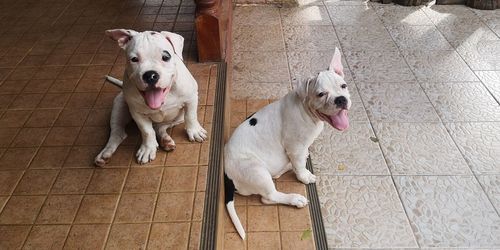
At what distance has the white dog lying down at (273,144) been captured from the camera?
2334 mm

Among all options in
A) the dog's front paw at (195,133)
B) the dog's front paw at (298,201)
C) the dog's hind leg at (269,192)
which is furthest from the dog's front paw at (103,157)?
the dog's front paw at (298,201)

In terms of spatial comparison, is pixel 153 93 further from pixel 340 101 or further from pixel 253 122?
pixel 340 101

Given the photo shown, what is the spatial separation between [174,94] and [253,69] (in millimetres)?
1861

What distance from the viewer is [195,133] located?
258 cm

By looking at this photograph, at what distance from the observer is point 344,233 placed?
2.44m

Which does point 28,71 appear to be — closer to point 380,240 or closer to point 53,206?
point 53,206

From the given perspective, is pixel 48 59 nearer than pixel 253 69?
Yes

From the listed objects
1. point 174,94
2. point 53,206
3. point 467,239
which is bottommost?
point 467,239

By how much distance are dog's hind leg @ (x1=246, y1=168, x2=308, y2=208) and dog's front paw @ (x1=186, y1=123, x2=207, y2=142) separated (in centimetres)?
Answer: 44

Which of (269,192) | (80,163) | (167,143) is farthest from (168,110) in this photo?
(269,192)

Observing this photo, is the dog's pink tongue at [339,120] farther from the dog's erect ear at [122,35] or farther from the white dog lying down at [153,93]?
the dog's erect ear at [122,35]

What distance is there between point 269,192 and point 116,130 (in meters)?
1.10

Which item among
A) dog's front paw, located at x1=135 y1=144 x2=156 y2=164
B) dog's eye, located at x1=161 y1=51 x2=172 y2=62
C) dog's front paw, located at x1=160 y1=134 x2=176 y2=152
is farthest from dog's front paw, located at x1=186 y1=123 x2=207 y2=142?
dog's eye, located at x1=161 y1=51 x2=172 y2=62

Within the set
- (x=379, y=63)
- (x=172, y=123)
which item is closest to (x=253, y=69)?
(x=379, y=63)
